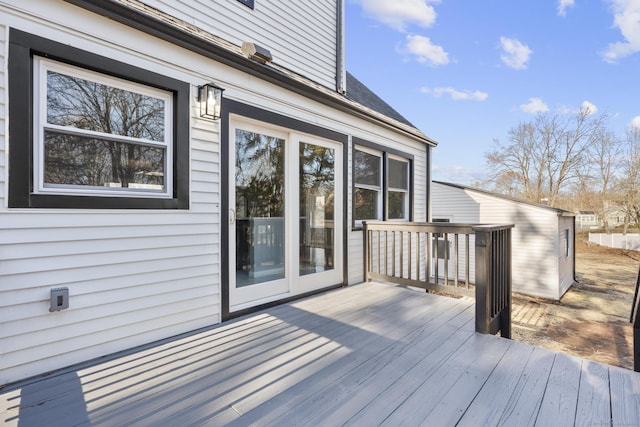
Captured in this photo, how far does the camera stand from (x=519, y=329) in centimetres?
768

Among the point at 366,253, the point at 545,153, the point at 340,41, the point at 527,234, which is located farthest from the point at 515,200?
the point at 545,153

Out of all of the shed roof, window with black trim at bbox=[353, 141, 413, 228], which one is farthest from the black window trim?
the shed roof

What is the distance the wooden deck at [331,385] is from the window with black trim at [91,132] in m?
1.14

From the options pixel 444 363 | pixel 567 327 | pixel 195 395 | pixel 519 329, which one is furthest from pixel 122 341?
pixel 567 327

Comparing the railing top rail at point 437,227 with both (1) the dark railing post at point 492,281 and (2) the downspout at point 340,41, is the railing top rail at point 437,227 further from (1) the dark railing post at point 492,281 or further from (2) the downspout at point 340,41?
(2) the downspout at point 340,41

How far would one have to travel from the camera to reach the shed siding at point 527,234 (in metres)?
9.84

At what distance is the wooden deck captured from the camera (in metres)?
1.55

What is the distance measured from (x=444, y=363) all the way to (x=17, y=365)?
2685mm

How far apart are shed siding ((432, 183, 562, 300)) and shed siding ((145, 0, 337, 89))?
867 centimetres

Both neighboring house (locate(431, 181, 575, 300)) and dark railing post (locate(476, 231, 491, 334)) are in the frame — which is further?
neighboring house (locate(431, 181, 575, 300))

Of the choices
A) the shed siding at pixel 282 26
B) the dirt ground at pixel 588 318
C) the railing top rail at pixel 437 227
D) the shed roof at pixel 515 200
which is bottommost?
the dirt ground at pixel 588 318

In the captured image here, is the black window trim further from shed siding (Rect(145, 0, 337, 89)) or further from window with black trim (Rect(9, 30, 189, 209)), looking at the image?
window with black trim (Rect(9, 30, 189, 209))

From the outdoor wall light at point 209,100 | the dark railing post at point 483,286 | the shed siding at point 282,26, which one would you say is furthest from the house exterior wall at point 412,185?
the outdoor wall light at point 209,100

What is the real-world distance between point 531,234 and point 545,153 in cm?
1253
